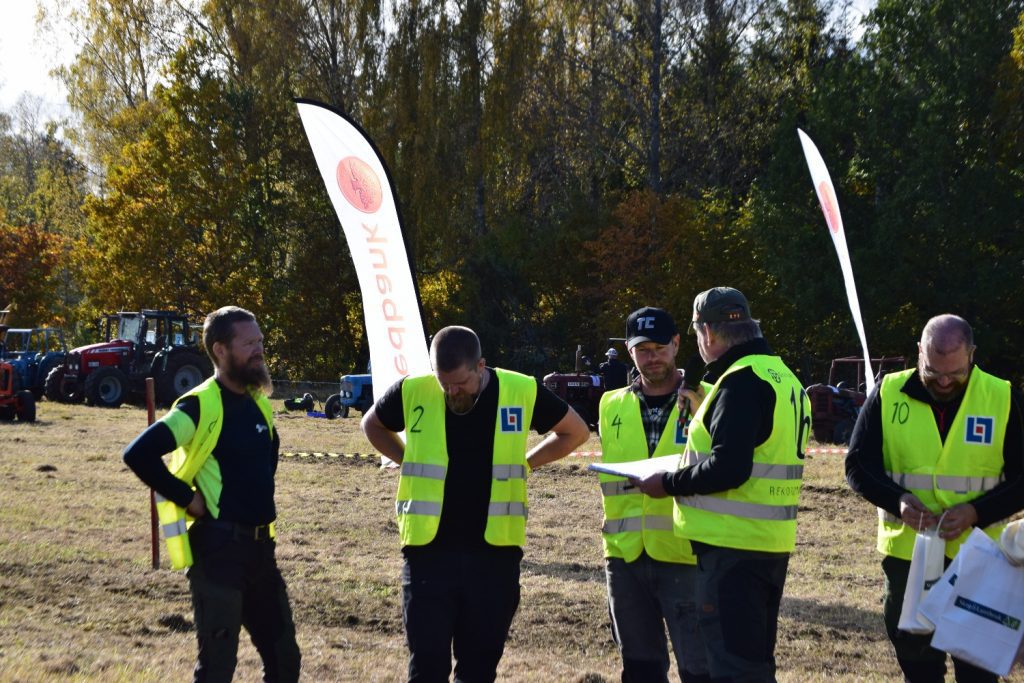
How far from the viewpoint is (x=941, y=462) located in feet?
15.2

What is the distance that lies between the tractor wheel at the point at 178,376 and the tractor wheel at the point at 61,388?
2.54 m

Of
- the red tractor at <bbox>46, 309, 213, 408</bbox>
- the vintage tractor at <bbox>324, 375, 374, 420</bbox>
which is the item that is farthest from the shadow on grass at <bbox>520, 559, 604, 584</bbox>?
the red tractor at <bbox>46, 309, 213, 408</bbox>

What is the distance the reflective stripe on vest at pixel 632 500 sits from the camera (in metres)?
4.55

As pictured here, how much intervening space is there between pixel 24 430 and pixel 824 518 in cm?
1439

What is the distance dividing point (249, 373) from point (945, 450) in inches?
102

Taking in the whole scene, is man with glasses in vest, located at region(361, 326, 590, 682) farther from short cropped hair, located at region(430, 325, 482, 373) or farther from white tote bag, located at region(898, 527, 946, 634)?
white tote bag, located at region(898, 527, 946, 634)

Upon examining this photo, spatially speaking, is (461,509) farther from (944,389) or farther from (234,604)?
(944,389)

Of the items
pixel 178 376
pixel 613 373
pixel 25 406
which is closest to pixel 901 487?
pixel 613 373

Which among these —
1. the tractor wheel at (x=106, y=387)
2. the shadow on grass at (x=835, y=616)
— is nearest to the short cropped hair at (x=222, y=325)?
the shadow on grass at (x=835, y=616)

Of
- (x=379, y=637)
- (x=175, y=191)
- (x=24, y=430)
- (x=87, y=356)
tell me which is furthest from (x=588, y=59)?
(x=379, y=637)

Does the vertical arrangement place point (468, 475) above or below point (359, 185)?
below

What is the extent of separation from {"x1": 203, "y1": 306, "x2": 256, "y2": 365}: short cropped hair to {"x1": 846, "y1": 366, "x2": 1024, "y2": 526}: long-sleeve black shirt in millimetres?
2394

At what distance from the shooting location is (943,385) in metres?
4.61

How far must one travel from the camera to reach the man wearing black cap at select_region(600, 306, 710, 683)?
451 cm
